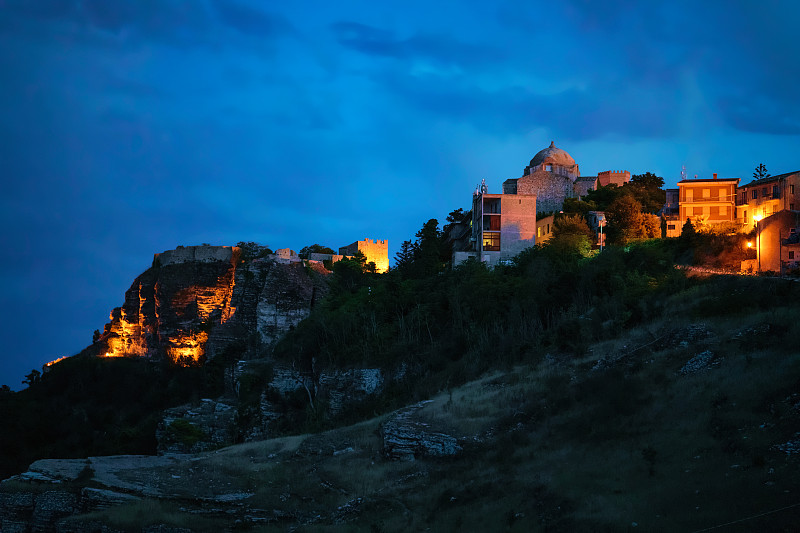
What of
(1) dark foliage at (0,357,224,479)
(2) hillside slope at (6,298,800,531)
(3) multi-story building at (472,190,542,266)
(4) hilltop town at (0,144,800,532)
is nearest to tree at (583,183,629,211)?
(4) hilltop town at (0,144,800,532)

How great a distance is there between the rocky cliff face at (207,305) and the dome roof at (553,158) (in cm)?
2098

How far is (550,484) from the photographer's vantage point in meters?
20.2

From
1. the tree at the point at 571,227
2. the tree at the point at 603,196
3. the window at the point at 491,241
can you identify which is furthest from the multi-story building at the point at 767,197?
the window at the point at 491,241

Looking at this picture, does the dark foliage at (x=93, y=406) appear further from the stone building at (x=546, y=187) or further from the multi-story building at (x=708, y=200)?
the multi-story building at (x=708, y=200)

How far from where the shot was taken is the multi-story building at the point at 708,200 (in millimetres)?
49312

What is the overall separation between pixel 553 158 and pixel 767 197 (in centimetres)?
1811

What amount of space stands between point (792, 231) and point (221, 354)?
36.1 meters

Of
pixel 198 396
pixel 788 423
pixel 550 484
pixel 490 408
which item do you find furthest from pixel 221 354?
pixel 788 423

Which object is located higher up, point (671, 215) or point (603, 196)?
point (603, 196)

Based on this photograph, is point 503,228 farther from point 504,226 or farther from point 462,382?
point 462,382

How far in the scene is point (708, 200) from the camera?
49688 mm

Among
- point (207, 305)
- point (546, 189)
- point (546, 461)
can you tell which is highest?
point (546, 189)

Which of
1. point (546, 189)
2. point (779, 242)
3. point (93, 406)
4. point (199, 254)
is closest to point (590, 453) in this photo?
point (779, 242)

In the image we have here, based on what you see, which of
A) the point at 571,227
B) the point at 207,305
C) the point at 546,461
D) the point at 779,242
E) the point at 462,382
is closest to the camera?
the point at 546,461
